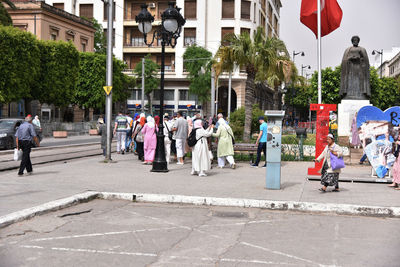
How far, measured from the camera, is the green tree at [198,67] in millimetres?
52719

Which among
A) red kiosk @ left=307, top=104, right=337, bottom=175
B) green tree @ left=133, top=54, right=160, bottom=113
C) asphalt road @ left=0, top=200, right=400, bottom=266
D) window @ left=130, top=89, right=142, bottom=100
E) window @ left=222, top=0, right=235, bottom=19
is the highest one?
window @ left=222, top=0, right=235, bottom=19

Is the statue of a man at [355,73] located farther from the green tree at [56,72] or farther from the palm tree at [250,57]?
the green tree at [56,72]

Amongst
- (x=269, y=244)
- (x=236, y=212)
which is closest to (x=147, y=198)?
(x=236, y=212)

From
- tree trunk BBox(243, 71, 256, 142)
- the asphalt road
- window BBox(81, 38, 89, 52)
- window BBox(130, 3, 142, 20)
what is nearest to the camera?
the asphalt road

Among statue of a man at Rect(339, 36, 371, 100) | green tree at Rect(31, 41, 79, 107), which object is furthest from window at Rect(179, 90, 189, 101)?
statue of a man at Rect(339, 36, 371, 100)

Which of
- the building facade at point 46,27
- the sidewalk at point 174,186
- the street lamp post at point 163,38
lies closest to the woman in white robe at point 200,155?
the sidewalk at point 174,186

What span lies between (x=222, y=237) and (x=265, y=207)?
2.78m

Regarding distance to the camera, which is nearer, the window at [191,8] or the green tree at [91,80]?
the green tree at [91,80]

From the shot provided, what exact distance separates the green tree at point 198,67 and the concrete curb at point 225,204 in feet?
142

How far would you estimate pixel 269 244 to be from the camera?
20.6 feet

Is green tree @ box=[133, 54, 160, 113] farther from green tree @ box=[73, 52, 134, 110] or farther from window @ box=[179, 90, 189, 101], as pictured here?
green tree @ box=[73, 52, 134, 110]

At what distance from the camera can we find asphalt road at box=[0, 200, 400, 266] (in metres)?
5.47

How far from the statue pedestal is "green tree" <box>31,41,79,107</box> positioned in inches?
1096

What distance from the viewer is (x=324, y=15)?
16.4m
